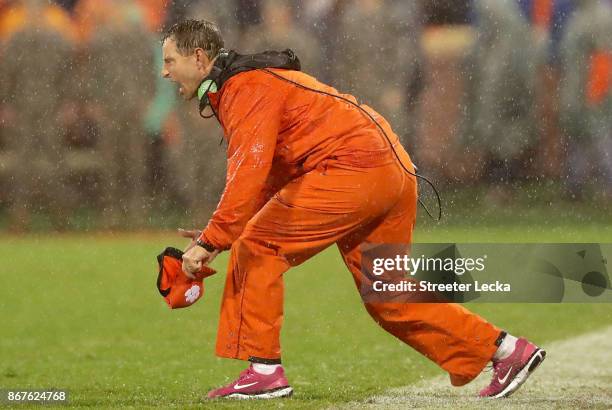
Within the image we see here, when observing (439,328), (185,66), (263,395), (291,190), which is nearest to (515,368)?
(439,328)

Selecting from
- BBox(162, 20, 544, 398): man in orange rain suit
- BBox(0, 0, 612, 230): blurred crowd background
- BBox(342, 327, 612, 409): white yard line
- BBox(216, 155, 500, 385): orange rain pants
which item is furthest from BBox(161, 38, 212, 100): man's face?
BBox(0, 0, 612, 230): blurred crowd background

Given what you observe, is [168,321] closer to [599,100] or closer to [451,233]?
[451,233]

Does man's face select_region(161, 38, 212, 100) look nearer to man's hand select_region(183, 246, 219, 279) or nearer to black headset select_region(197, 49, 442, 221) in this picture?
black headset select_region(197, 49, 442, 221)

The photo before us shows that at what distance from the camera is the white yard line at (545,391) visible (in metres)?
5.53

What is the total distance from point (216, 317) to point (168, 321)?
0.45 metres

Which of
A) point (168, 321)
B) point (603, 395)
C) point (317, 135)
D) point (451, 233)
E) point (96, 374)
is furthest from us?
point (451, 233)

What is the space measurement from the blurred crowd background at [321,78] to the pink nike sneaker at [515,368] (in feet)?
48.2

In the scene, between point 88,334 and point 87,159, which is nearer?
point 88,334

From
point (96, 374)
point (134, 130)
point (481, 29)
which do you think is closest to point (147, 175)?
point (134, 130)

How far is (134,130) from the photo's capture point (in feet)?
69.3

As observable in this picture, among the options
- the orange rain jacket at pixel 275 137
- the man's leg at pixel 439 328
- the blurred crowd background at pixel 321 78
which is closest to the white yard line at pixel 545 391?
the man's leg at pixel 439 328

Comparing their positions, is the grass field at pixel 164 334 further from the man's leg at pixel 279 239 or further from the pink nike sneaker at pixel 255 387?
the man's leg at pixel 279 239

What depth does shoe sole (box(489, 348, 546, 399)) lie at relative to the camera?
5676 mm

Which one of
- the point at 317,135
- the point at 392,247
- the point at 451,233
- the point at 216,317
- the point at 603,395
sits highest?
the point at 317,135
